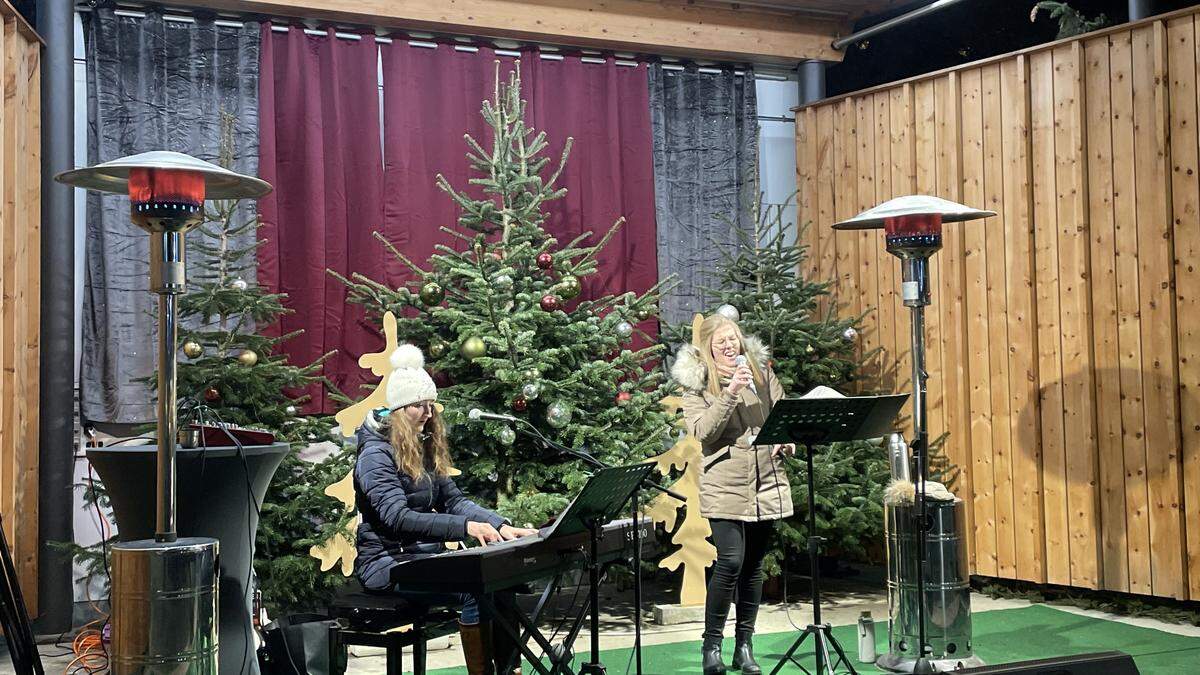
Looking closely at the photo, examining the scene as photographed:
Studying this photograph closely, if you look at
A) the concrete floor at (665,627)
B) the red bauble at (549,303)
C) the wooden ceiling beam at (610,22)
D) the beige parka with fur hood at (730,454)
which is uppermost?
the wooden ceiling beam at (610,22)

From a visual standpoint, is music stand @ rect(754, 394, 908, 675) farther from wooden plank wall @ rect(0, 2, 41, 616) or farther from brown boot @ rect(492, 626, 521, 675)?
wooden plank wall @ rect(0, 2, 41, 616)

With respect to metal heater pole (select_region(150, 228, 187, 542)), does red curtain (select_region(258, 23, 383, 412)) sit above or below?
above

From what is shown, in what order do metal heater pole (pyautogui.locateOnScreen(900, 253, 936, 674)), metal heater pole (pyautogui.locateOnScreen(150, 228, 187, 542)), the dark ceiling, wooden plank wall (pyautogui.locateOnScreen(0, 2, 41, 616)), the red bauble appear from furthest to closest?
1. the dark ceiling
2. the red bauble
3. wooden plank wall (pyautogui.locateOnScreen(0, 2, 41, 616))
4. metal heater pole (pyautogui.locateOnScreen(900, 253, 936, 674))
5. metal heater pole (pyautogui.locateOnScreen(150, 228, 187, 542))

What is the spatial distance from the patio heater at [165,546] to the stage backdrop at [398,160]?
11.5 ft

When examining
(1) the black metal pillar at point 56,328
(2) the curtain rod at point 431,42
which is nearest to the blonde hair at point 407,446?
(1) the black metal pillar at point 56,328

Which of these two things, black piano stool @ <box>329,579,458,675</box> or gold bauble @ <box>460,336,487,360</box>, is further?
gold bauble @ <box>460,336,487,360</box>

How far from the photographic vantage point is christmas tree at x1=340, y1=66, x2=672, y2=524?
6453 mm

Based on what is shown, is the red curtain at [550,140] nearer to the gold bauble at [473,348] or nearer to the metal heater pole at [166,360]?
the gold bauble at [473,348]

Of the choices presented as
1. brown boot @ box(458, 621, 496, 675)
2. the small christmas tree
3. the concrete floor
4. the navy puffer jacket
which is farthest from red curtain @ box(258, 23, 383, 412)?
the small christmas tree

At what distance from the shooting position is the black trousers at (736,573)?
5062 millimetres

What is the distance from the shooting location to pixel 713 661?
505 centimetres

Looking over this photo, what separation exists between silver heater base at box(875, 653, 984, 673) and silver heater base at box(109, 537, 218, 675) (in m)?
3.36

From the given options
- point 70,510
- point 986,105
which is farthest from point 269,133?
point 986,105

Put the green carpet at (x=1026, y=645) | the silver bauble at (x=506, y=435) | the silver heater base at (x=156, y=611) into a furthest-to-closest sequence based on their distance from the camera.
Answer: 1. the silver bauble at (x=506, y=435)
2. the green carpet at (x=1026, y=645)
3. the silver heater base at (x=156, y=611)
